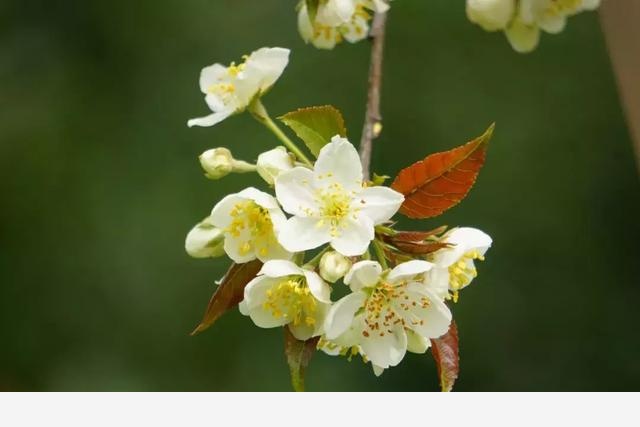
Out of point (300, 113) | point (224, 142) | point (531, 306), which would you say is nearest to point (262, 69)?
point (300, 113)

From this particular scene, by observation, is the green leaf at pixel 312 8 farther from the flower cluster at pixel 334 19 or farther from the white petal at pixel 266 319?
the white petal at pixel 266 319

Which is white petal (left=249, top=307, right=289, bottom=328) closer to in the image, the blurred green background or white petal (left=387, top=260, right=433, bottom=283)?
white petal (left=387, top=260, right=433, bottom=283)

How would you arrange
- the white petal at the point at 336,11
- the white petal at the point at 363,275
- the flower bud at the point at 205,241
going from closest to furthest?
the white petal at the point at 363,275
the flower bud at the point at 205,241
the white petal at the point at 336,11

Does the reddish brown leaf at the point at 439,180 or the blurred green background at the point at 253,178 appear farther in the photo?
the blurred green background at the point at 253,178

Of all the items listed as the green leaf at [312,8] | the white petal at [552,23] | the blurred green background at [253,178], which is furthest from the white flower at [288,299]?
the blurred green background at [253,178]

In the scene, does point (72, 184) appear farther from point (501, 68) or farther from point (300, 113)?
point (300, 113)

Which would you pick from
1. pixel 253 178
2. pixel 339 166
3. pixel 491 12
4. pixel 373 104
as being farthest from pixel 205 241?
pixel 253 178
